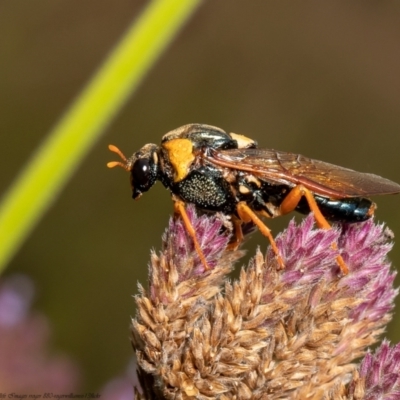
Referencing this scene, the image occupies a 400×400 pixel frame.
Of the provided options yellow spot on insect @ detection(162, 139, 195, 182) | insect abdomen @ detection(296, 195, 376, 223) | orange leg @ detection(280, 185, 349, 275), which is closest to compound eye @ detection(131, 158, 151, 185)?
yellow spot on insect @ detection(162, 139, 195, 182)

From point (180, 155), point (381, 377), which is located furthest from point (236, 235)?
point (381, 377)

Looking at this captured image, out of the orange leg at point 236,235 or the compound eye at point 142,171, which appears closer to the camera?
the orange leg at point 236,235

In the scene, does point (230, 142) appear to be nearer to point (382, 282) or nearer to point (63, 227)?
point (382, 282)

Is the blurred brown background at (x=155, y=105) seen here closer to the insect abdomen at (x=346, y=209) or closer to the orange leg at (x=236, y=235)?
the insect abdomen at (x=346, y=209)

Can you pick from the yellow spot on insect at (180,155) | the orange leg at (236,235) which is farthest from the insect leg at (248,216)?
A: the yellow spot on insect at (180,155)

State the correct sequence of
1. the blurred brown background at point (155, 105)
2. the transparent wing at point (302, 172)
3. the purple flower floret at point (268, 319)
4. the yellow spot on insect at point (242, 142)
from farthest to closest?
the blurred brown background at point (155, 105), the yellow spot on insect at point (242, 142), the transparent wing at point (302, 172), the purple flower floret at point (268, 319)

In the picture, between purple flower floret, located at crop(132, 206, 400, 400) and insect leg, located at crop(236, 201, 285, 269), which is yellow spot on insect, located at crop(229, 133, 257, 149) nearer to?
insect leg, located at crop(236, 201, 285, 269)
